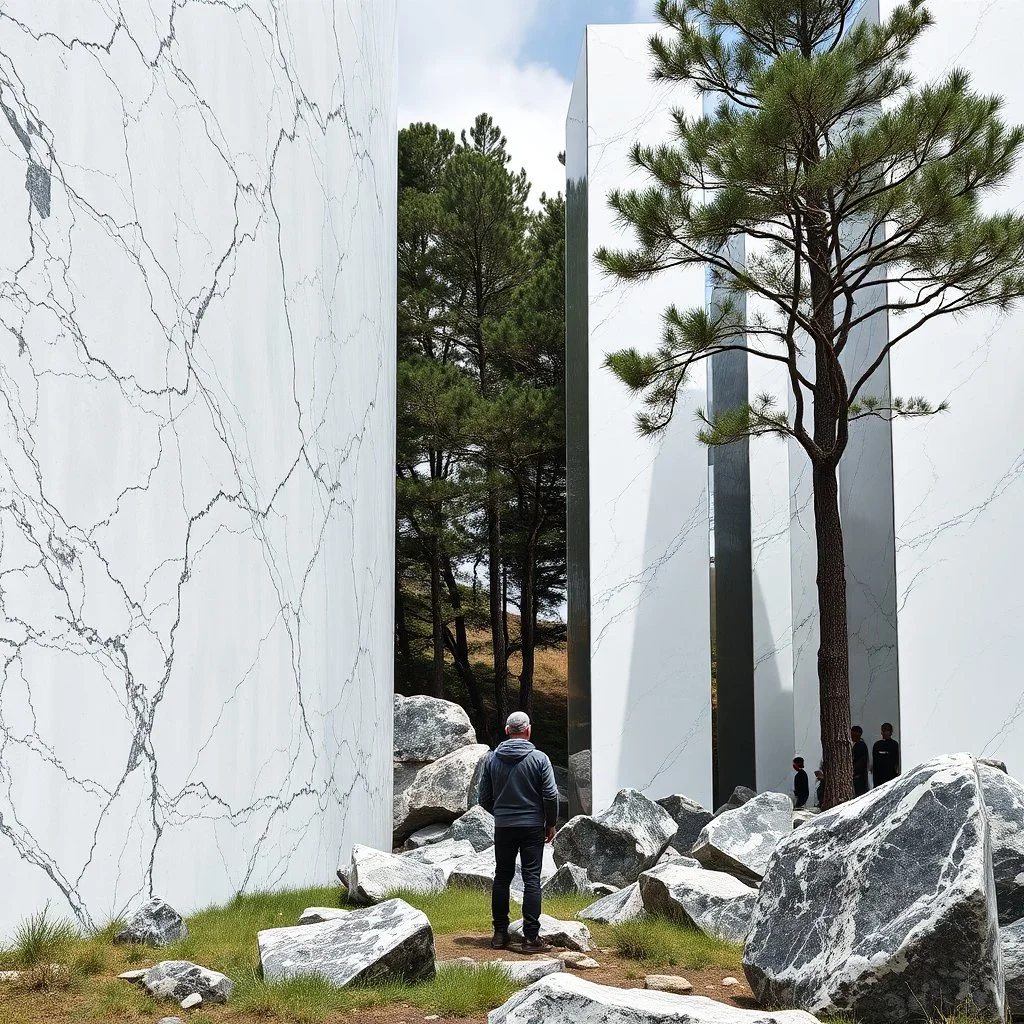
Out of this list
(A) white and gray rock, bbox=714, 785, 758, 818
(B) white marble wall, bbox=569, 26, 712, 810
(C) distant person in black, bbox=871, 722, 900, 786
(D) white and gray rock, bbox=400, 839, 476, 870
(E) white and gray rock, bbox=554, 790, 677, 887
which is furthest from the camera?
(B) white marble wall, bbox=569, 26, 712, 810

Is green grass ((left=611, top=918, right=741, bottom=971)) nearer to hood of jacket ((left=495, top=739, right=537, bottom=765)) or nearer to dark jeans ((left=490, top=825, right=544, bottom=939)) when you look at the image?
dark jeans ((left=490, top=825, right=544, bottom=939))

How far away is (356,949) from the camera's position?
374 centimetres

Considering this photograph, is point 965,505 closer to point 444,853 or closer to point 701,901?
point 444,853

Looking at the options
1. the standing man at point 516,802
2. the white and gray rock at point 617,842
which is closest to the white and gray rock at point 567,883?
the white and gray rock at point 617,842

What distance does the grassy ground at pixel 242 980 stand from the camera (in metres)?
3.14

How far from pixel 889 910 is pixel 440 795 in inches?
363

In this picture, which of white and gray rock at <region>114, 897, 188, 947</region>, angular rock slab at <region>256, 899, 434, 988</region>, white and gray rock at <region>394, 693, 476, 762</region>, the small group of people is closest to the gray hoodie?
angular rock slab at <region>256, 899, 434, 988</region>

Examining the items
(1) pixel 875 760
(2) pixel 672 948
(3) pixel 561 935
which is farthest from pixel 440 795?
(2) pixel 672 948

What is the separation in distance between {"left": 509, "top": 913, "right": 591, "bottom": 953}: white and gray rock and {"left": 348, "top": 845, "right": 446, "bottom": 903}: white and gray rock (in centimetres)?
86

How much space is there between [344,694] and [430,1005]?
3908 mm

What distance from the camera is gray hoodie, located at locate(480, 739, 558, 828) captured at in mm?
5273

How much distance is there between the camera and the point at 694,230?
9.58 m

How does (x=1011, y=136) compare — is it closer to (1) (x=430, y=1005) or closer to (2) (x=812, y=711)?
(2) (x=812, y=711)

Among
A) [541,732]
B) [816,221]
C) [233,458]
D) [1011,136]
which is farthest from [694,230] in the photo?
[541,732]
